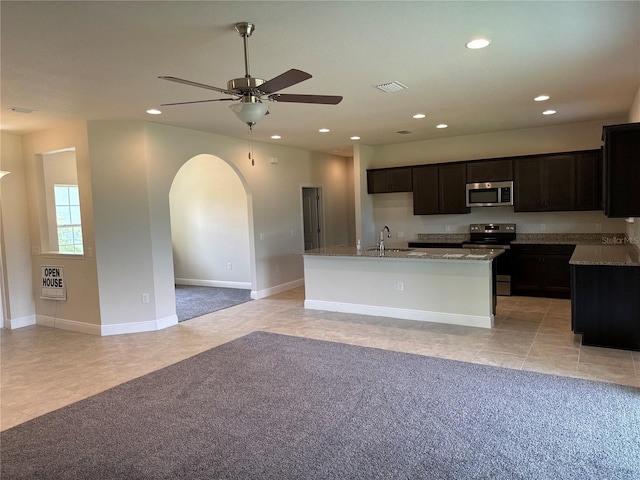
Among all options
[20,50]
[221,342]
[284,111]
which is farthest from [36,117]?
[221,342]

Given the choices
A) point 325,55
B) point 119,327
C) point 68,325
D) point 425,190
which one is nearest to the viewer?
point 325,55

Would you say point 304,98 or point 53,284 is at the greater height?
point 304,98

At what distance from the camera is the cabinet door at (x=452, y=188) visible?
→ 281 inches

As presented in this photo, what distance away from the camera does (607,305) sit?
4.08 meters

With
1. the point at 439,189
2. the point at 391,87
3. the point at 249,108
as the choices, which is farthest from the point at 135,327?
the point at 439,189

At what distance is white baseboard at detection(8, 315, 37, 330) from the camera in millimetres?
5965

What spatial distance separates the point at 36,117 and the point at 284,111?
2907 millimetres

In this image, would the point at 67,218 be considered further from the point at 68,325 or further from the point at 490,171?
the point at 490,171

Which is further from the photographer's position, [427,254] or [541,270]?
[541,270]

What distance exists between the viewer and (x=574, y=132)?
6508 mm

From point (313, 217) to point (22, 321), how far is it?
5.34 metres

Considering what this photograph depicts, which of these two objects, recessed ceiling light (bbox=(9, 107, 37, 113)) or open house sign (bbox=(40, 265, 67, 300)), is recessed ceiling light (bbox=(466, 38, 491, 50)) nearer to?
recessed ceiling light (bbox=(9, 107, 37, 113))

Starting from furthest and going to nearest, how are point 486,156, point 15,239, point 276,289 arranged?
point 276,289
point 486,156
point 15,239

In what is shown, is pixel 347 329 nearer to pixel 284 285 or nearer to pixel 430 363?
pixel 430 363
